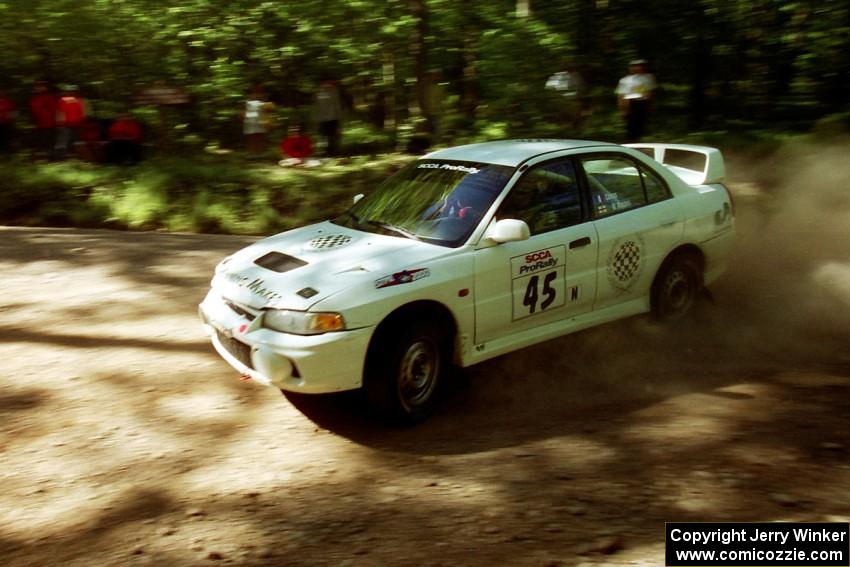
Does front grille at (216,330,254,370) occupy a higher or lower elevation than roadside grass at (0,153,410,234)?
higher

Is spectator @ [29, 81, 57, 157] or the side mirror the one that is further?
spectator @ [29, 81, 57, 157]

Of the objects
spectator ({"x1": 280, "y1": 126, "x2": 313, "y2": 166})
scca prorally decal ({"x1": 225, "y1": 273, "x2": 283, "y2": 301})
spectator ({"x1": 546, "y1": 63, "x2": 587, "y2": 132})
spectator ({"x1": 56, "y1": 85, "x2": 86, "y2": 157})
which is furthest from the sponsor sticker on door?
spectator ({"x1": 56, "y1": 85, "x2": 86, "y2": 157})

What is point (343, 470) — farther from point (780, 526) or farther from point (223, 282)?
point (780, 526)

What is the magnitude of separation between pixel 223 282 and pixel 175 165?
28.4 ft

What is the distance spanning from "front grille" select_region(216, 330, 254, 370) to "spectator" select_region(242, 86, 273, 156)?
11.2 metres

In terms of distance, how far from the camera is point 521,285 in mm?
5688

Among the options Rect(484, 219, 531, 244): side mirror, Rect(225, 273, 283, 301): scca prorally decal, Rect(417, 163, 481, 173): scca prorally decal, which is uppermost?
Rect(417, 163, 481, 173): scca prorally decal

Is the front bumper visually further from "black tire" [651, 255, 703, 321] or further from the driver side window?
"black tire" [651, 255, 703, 321]

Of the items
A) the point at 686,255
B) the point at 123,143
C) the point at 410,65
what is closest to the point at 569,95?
the point at 410,65

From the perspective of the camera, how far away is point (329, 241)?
18.9 feet

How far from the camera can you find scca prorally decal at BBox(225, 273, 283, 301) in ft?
16.6

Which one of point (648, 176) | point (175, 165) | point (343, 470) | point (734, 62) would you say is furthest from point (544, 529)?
point (734, 62)

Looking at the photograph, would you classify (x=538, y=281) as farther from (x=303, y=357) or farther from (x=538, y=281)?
(x=303, y=357)

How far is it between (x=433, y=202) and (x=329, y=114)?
1099cm
